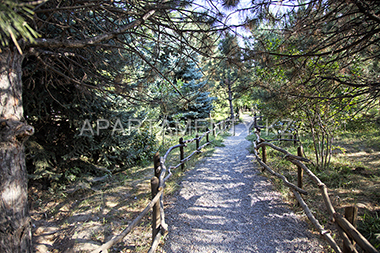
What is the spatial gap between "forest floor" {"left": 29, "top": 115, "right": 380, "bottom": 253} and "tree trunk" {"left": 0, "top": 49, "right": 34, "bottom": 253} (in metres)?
1.53

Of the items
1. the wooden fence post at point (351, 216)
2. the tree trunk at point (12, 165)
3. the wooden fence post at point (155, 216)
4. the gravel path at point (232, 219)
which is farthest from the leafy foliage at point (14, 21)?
the gravel path at point (232, 219)

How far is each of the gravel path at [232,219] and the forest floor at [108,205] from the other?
447 mm

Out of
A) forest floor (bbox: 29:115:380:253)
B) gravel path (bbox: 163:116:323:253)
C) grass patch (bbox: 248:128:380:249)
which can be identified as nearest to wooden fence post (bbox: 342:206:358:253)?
gravel path (bbox: 163:116:323:253)

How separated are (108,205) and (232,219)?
3161mm

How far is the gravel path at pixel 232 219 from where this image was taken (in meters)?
3.04

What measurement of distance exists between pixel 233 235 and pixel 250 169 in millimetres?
3514

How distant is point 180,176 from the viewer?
6176 millimetres

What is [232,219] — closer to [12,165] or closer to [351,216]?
[351,216]

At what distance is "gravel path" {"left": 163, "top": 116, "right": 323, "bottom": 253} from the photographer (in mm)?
3037

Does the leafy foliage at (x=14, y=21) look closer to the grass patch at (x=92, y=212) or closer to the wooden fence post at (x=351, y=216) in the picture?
the wooden fence post at (x=351, y=216)

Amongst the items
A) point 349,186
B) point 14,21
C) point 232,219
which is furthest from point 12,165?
point 349,186

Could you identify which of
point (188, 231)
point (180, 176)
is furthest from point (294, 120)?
point (188, 231)

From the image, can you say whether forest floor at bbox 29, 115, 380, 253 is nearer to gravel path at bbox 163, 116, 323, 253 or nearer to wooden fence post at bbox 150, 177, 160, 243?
gravel path at bbox 163, 116, 323, 253

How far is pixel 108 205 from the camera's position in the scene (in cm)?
479
